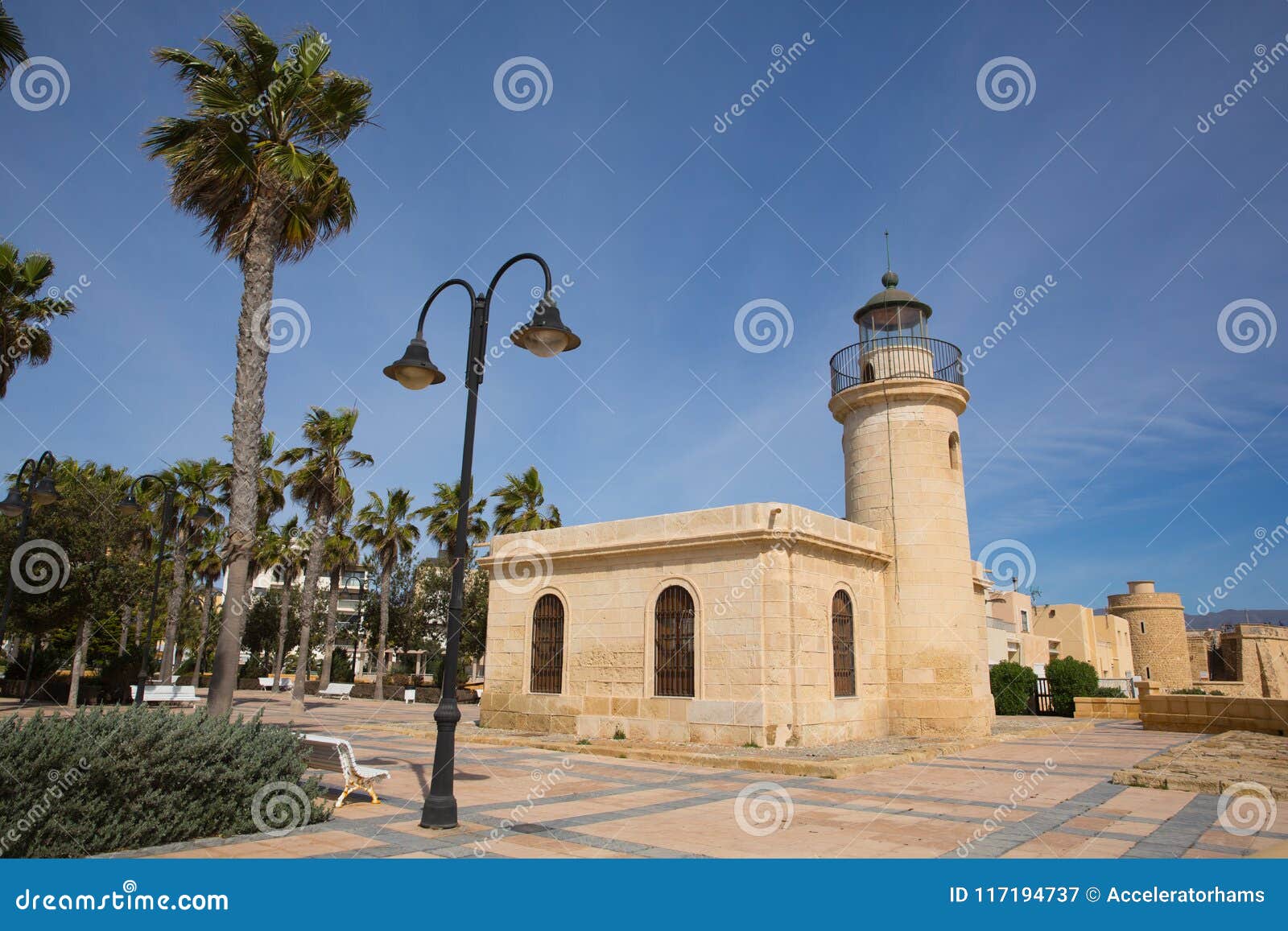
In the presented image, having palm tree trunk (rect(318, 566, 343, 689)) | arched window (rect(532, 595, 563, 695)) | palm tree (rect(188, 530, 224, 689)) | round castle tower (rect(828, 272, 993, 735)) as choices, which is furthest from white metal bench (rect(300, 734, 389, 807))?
palm tree (rect(188, 530, 224, 689))

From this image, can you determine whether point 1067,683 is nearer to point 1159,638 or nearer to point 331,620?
point 331,620

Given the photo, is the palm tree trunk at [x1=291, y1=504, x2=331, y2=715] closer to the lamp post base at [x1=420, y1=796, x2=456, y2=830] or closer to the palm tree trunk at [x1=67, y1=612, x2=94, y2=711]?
the palm tree trunk at [x1=67, y1=612, x2=94, y2=711]

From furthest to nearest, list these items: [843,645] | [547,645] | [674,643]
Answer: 1. [547,645]
2. [843,645]
3. [674,643]

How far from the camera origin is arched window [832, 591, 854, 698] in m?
15.8

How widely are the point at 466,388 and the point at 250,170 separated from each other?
21.9ft

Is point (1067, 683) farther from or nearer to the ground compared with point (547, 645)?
nearer to the ground

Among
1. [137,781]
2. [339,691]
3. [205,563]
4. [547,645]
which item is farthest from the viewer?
[205,563]

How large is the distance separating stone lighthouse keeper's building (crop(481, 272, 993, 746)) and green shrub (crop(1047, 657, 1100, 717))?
28.8 ft

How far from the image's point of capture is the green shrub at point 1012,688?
25.4 meters

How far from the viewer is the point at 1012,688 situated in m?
25.5

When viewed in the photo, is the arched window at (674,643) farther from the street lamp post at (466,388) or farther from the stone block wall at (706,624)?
the street lamp post at (466,388)

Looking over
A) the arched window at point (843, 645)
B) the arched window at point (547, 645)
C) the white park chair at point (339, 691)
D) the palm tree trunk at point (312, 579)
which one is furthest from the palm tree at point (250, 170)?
the white park chair at point (339, 691)

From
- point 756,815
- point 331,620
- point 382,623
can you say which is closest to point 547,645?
point 756,815

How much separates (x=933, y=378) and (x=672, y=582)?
7.71 m
